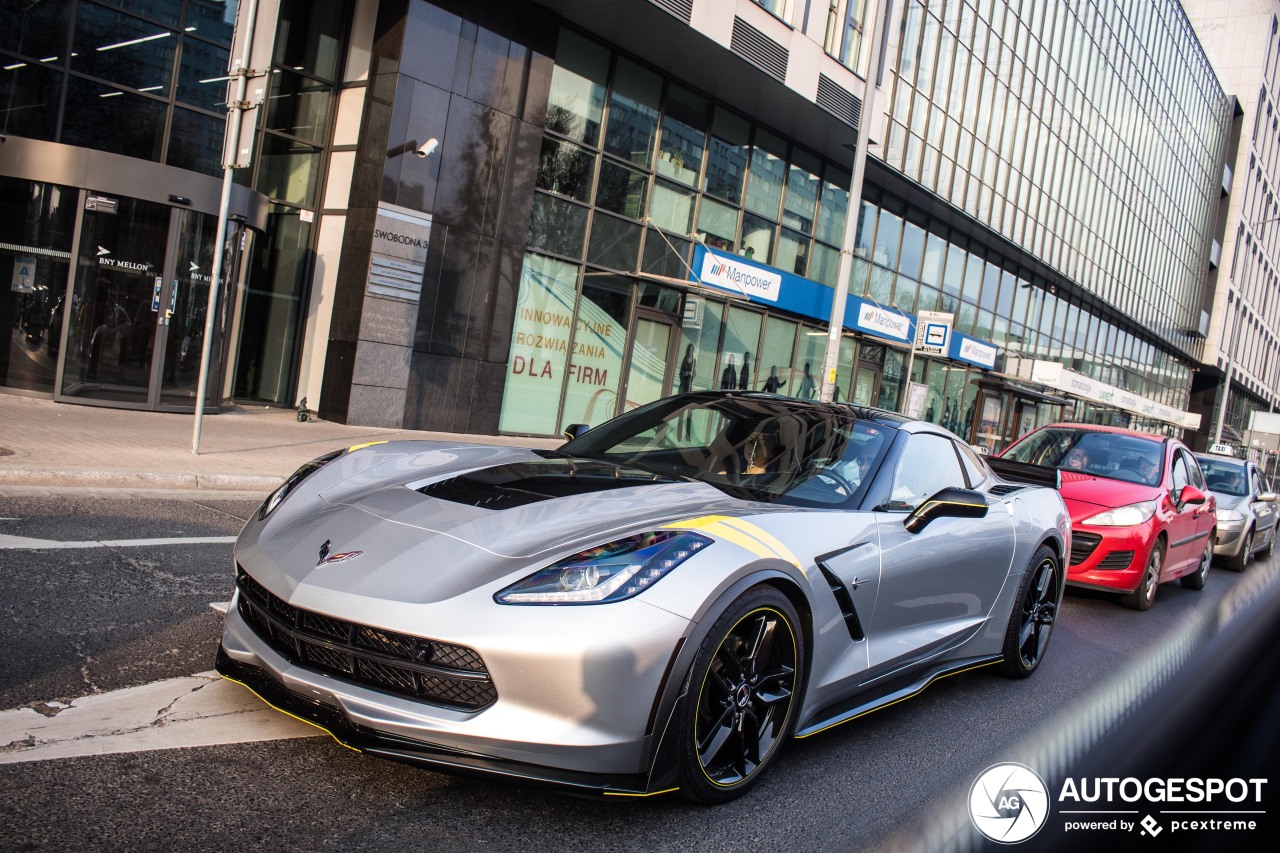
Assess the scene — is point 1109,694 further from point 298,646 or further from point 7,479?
point 7,479

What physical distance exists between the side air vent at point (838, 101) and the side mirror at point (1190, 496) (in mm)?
11502

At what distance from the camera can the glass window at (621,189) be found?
17.4 meters

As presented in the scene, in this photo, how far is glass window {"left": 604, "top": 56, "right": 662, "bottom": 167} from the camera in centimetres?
1739

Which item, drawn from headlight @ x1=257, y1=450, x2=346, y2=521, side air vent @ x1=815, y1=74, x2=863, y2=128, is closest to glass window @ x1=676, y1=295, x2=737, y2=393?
side air vent @ x1=815, y1=74, x2=863, y2=128

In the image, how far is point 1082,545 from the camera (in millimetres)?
8250

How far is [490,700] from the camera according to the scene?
8.73 ft

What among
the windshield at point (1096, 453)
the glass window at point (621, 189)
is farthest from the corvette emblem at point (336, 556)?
the glass window at point (621, 189)

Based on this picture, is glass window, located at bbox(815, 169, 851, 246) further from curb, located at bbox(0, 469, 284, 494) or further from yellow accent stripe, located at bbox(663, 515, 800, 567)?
yellow accent stripe, located at bbox(663, 515, 800, 567)

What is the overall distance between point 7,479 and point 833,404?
5.96 m

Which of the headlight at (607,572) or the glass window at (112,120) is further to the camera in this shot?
the glass window at (112,120)

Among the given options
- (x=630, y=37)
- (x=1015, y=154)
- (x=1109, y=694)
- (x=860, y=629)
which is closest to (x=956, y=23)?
Answer: (x=1015, y=154)

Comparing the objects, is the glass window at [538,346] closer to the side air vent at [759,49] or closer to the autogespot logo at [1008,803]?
the side air vent at [759,49]

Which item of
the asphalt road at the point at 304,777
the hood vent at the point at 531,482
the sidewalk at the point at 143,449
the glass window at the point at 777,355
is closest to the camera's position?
the asphalt road at the point at 304,777

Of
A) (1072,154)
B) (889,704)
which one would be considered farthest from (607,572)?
(1072,154)
